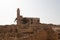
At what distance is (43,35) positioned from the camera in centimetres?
1230

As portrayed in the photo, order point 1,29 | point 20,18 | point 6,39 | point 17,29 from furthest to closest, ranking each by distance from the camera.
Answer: point 20,18 → point 1,29 → point 17,29 → point 6,39

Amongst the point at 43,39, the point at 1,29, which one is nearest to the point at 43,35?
the point at 43,39

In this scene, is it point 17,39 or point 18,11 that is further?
point 18,11

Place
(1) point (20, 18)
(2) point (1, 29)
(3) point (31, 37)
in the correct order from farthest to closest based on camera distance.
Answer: (1) point (20, 18) → (2) point (1, 29) → (3) point (31, 37)

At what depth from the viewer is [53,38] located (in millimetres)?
12070

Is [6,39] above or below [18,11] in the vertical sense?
below

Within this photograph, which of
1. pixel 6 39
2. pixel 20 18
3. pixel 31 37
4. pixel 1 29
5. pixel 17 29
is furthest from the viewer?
pixel 20 18

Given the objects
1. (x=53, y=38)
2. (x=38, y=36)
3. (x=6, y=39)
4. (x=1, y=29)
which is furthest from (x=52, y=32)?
(x=1, y=29)

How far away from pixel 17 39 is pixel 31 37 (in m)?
1.29

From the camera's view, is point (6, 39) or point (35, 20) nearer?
point (6, 39)

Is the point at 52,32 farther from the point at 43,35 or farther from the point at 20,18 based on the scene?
the point at 20,18

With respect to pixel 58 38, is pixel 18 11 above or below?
above

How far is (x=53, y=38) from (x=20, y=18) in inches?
479

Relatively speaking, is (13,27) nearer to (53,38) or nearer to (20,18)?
(20,18)
